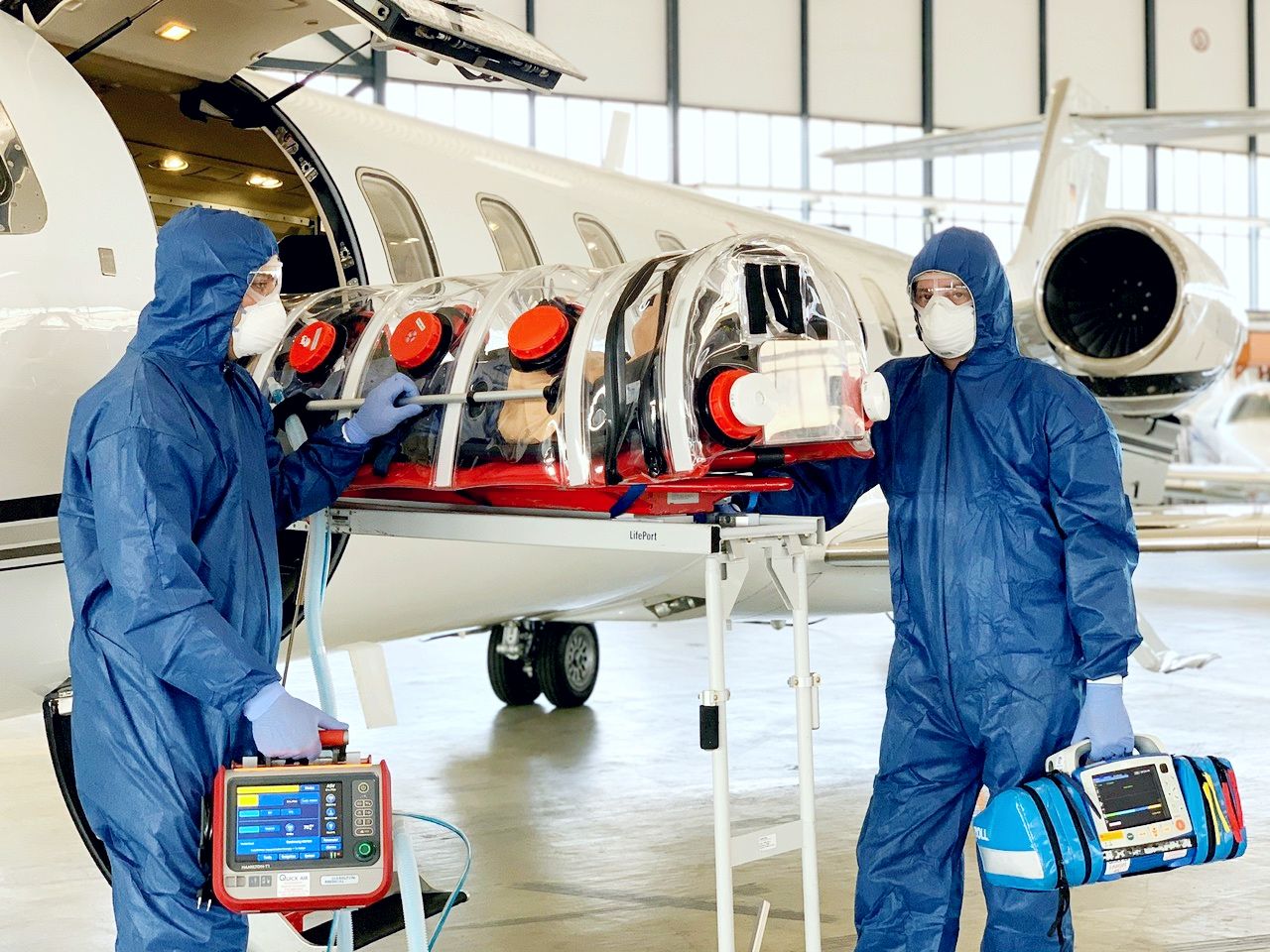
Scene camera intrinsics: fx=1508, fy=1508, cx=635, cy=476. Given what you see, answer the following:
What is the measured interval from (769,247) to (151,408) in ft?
5.34

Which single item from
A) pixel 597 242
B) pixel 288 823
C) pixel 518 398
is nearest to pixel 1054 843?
pixel 518 398

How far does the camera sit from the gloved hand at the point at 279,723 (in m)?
3.49

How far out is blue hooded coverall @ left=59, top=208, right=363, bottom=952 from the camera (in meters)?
3.44

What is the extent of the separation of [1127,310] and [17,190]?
6.75m

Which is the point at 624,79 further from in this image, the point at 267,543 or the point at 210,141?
the point at 267,543

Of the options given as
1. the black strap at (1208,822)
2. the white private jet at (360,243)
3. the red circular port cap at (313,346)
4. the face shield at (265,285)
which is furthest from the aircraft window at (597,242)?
the black strap at (1208,822)

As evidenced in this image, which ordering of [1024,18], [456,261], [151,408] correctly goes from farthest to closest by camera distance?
1. [1024,18]
2. [456,261]
3. [151,408]

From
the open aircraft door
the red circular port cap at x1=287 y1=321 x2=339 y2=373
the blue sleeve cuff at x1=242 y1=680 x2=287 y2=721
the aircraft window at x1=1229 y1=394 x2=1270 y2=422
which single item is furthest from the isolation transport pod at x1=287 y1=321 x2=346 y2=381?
the aircraft window at x1=1229 y1=394 x2=1270 y2=422

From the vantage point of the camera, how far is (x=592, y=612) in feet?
28.6

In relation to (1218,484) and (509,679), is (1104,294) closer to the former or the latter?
(509,679)

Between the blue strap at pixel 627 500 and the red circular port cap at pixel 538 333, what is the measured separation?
1.37 ft

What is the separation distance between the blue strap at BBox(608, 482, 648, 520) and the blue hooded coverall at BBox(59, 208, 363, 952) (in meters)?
0.93

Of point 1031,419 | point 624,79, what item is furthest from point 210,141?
point 624,79

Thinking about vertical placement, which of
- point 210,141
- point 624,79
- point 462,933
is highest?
point 624,79
